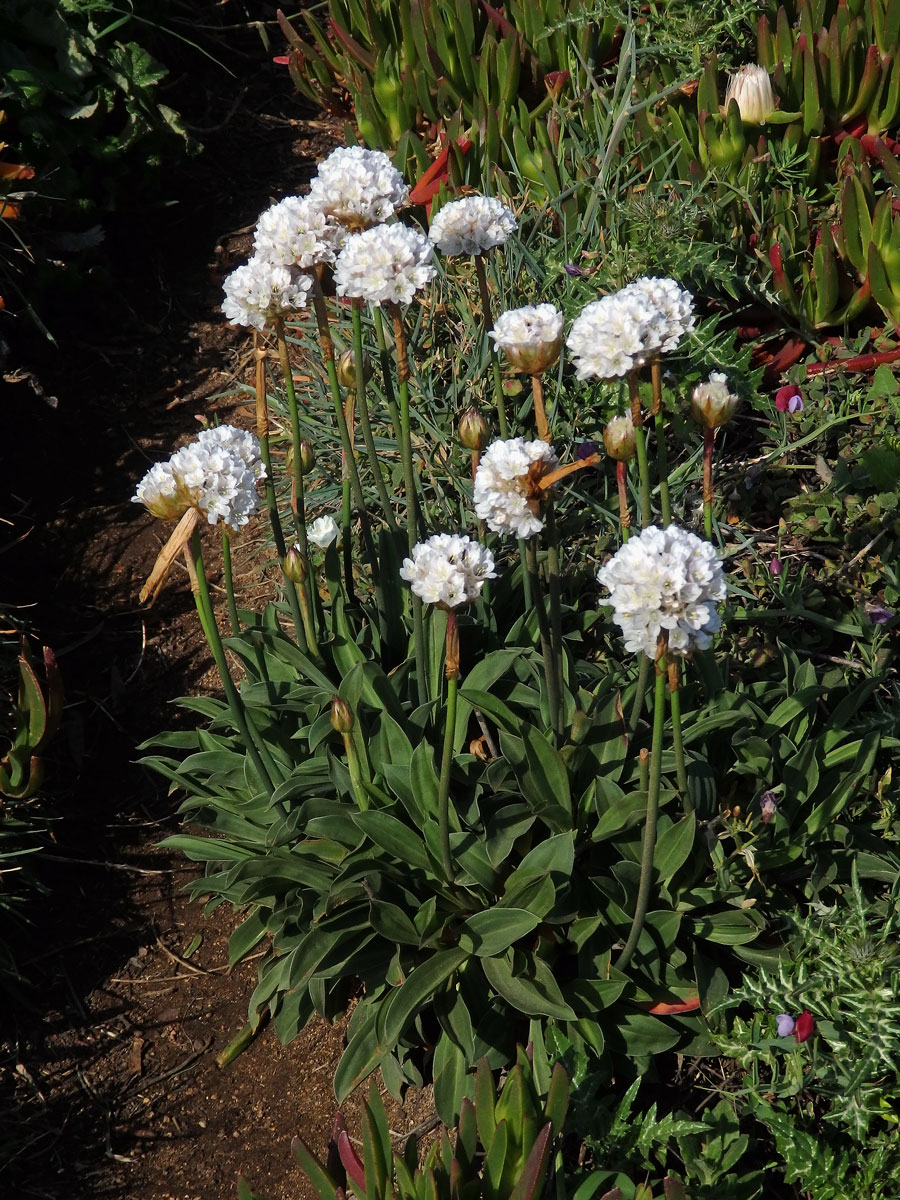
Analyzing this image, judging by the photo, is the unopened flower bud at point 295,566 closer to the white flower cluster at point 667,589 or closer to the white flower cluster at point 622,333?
the white flower cluster at point 622,333

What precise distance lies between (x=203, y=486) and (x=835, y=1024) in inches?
53.3

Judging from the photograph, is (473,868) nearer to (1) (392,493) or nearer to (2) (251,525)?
(1) (392,493)

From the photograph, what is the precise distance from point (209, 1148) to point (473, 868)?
33.4 inches

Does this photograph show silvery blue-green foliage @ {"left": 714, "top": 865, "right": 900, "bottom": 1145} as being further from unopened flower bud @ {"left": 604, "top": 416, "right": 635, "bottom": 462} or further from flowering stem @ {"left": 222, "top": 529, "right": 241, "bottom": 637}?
flowering stem @ {"left": 222, "top": 529, "right": 241, "bottom": 637}

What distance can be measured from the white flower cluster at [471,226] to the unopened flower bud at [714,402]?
0.49 metres

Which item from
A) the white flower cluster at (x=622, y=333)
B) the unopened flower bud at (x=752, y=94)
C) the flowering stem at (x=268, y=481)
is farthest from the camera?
the unopened flower bud at (x=752, y=94)

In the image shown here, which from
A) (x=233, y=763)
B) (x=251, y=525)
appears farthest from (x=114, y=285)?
(x=233, y=763)

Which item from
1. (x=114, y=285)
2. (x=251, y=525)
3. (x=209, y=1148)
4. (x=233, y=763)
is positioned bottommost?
(x=209, y=1148)

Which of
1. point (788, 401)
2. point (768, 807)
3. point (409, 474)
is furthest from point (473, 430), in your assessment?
point (788, 401)

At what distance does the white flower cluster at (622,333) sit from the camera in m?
1.67

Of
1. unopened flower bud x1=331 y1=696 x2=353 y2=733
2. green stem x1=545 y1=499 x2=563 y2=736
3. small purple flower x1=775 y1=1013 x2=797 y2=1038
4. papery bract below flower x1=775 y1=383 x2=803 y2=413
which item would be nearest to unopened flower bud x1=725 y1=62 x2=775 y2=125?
papery bract below flower x1=775 y1=383 x2=803 y2=413

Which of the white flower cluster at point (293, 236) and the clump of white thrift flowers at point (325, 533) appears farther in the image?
the clump of white thrift flowers at point (325, 533)

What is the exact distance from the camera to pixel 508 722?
6.81ft

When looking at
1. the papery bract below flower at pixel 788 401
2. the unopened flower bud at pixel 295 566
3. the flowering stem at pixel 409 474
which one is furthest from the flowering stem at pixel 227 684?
the papery bract below flower at pixel 788 401
